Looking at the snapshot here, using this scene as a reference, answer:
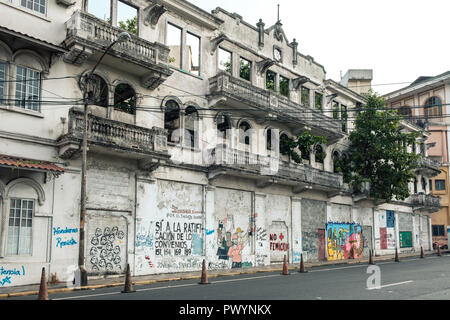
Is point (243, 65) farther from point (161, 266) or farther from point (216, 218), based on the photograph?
point (161, 266)

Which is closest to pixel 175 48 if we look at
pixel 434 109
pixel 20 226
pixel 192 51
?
pixel 192 51

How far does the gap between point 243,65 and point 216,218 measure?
31.7 ft

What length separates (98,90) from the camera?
739 inches

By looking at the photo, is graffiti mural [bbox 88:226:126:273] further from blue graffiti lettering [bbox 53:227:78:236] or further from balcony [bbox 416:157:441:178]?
Answer: balcony [bbox 416:157:441:178]

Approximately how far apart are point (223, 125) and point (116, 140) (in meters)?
7.93

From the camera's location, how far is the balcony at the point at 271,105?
75.6 feet

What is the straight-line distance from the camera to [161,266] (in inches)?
781

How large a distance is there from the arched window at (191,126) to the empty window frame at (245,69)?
210 inches

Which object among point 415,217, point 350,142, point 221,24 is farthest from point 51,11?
point 415,217

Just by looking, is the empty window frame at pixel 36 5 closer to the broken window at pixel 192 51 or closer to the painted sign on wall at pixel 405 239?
the broken window at pixel 192 51

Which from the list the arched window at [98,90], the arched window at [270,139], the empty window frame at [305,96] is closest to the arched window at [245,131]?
the arched window at [270,139]

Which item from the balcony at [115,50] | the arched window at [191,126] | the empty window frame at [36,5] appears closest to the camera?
the empty window frame at [36,5]

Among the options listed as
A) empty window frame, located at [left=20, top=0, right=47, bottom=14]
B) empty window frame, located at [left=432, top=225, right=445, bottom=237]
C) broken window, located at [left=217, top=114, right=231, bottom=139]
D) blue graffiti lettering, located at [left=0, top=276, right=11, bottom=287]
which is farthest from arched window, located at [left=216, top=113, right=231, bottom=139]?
empty window frame, located at [left=432, top=225, right=445, bottom=237]

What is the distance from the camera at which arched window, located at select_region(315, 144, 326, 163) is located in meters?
30.8
